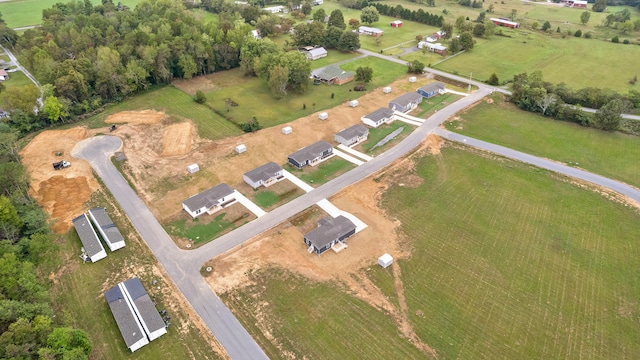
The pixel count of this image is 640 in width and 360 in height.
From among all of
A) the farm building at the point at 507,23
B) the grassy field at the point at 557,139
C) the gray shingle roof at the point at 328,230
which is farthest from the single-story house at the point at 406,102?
the farm building at the point at 507,23

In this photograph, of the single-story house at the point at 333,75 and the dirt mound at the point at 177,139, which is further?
the single-story house at the point at 333,75

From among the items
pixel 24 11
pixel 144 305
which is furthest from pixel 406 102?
pixel 24 11

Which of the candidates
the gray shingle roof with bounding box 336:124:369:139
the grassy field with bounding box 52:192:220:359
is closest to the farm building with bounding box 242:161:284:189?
the gray shingle roof with bounding box 336:124:369:139

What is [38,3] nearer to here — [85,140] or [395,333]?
[85,140]

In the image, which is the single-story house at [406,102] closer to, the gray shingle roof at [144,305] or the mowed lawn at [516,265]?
the mowed lawn at [516,265]

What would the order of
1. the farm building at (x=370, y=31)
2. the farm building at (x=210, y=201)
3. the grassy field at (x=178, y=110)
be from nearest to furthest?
the farm building at (x=210, y=201), the grassy field at (x=178, y=110), the farm building at (x=370, y=31)

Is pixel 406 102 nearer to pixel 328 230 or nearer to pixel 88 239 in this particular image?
pixel 328 230

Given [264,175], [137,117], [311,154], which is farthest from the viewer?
[137,117]
